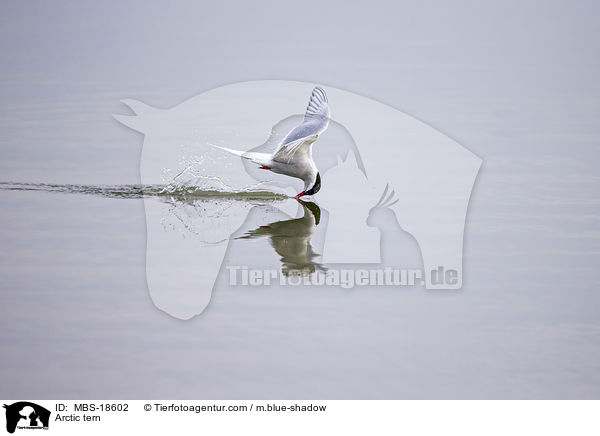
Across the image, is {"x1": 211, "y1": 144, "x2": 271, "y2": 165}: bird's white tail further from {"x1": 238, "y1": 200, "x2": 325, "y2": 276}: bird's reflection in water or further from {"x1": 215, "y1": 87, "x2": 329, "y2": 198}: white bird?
{"x1": 238, "y1": 200, "x2": 325, "y2": 276}: bird's reflection in water

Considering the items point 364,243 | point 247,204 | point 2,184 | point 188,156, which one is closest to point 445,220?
point 364,243

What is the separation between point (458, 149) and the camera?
31.9 ft

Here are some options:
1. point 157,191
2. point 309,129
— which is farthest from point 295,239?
point 157,191

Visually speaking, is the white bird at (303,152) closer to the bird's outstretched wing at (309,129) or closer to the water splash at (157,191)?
the bird's outstretched wing at (309,129)

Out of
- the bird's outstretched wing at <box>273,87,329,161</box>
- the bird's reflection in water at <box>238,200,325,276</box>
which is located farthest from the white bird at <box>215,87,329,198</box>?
the bird's reflection in water at <box>238,200,325,276</box>

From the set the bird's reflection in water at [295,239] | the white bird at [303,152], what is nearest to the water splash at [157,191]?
the white bird at [303,152]

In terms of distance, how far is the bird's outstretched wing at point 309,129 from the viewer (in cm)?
786

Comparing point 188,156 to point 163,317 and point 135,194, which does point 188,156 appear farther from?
point 163,317

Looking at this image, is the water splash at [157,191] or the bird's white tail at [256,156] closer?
the bird's white tail at [256,156]

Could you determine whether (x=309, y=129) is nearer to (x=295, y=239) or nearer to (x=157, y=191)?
(x=295, y=239)

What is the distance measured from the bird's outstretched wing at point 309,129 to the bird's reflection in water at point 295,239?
0.53m

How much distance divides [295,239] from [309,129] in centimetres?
91

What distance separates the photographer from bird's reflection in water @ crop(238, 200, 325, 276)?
7.09 m

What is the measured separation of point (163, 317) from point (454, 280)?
2049 mm
